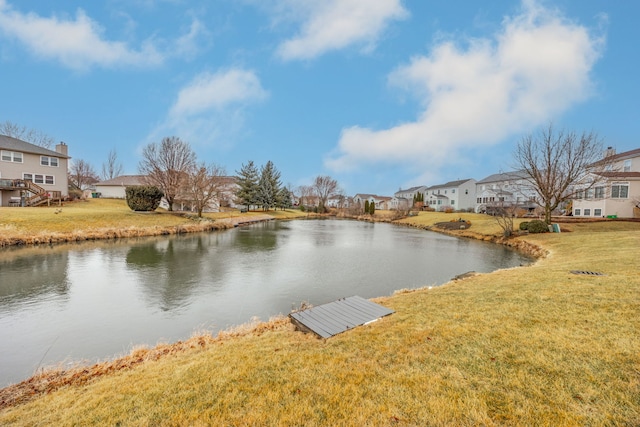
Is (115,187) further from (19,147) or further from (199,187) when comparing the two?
(199,187)

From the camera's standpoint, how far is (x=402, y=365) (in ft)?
12.8

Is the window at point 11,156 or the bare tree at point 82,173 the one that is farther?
the bare tree at point 82,173

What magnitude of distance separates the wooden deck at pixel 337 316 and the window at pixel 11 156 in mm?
40719

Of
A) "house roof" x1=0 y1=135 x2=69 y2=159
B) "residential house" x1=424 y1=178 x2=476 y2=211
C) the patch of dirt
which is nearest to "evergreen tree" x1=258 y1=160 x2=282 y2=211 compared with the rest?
"house roof" x1=0 y1=135 x2=69 y2=159

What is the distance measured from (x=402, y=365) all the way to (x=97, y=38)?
3151cm

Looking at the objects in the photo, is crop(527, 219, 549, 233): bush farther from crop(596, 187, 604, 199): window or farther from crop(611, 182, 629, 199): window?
crop(611, 182, 629, 199): window

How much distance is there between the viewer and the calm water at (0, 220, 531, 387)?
6652 millimetres

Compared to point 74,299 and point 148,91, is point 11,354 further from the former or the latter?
point 148,91

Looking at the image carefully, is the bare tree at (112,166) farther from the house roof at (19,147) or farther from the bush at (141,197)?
the bush at (141,197)

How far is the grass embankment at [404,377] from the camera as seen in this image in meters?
2.92

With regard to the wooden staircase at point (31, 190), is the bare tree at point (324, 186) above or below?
above

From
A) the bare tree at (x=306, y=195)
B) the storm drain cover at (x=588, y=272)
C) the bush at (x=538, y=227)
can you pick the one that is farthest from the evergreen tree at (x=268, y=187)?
the storm drain cover at (x=588, y=272)

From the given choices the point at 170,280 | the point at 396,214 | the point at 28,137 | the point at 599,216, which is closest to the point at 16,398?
the point at 170,280

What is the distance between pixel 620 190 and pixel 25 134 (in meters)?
83.6
